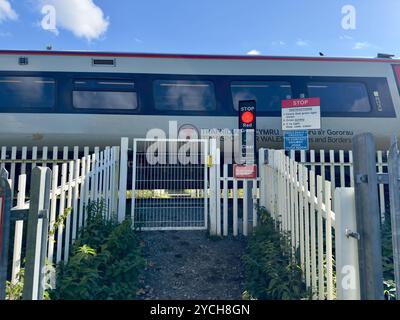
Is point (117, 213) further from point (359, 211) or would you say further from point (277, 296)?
point (359, 211)

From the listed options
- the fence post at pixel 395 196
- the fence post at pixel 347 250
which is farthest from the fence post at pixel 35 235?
the fence post at pixel 395 196

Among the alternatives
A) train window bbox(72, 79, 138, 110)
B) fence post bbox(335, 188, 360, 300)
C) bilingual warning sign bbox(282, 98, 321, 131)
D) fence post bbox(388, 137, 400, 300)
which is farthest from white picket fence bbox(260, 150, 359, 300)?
train window bbox(72, 79, 138, 110)

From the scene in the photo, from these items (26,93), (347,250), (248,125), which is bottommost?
(347,250)

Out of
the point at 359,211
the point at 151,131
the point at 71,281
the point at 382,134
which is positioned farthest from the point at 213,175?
the point at 382,134

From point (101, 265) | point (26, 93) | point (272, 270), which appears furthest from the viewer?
point (26, 93)

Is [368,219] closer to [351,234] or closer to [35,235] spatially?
[351,234]

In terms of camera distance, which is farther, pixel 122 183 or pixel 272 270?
pixel 122 183

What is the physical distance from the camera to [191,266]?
412cm

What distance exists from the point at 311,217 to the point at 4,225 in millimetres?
2577

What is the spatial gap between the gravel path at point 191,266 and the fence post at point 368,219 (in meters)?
1.84

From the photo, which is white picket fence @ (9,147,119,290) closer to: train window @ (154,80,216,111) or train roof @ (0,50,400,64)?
train window @ (154,80,216,111)

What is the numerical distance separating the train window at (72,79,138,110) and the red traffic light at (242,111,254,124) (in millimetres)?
2533

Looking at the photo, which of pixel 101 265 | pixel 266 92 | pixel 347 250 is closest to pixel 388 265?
pixel 347 250

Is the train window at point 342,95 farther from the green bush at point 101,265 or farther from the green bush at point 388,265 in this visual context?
the green bush at point 101,265
